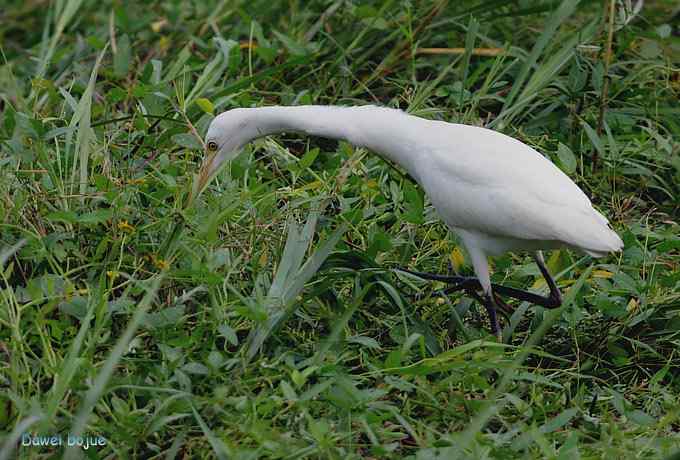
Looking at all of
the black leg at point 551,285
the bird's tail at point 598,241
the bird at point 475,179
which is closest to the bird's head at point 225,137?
the bird at point 475,179

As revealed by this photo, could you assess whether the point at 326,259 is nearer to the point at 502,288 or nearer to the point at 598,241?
the point at 502,288

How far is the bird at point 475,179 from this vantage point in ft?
12.2

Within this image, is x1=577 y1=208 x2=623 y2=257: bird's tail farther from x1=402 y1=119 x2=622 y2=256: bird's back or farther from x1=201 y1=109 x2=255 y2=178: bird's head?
x1=201 y1=109 x2=255 y2=178: bird's head

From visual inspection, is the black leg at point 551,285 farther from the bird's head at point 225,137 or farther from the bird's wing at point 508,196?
the bird's head at point 225,137

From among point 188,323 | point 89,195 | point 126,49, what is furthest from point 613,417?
point 126,49

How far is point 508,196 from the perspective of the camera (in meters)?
3.76

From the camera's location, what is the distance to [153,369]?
3.42 meters

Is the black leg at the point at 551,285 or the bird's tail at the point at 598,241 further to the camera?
the black leg at the point at 551,285

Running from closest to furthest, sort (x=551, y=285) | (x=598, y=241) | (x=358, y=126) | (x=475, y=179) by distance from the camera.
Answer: (x=598, y=241)
(x=475, y=179)
(x=358, y=126)
(x=551, y=285)

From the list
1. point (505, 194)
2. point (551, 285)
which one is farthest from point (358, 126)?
point (551, 285)

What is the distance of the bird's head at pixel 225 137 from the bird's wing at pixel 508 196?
0.71m

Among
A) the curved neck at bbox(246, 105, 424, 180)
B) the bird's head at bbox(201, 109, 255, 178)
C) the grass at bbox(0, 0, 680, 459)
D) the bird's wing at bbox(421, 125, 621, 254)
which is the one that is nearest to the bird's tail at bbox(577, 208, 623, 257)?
the bird's wing at bbox(421, 125, 621, 254)

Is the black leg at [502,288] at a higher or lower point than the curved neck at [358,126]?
lower

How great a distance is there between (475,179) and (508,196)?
0.45ft
